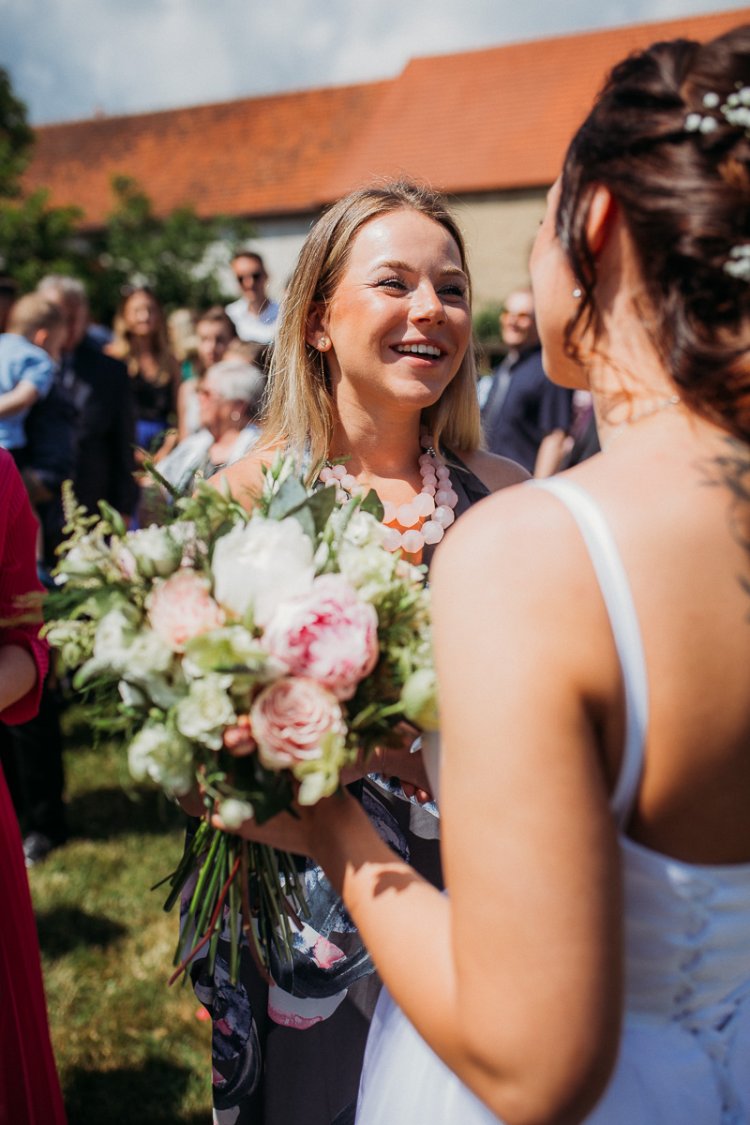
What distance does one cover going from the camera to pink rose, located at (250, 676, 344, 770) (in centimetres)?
133

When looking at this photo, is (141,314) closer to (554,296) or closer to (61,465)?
(61,465)

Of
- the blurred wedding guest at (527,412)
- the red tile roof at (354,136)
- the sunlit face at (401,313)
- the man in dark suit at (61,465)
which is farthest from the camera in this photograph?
the red tile roof at (354,136)

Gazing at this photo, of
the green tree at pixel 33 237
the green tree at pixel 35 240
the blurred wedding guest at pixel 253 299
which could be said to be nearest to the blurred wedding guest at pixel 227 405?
the blurred wedding guest at pixel 253 299

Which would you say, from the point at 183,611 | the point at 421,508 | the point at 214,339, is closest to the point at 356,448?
the point at 421,508

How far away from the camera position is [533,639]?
1064 mm

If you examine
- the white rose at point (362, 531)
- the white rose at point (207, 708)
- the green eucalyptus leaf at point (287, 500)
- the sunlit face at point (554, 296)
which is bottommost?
the white rose at point (207, 708)

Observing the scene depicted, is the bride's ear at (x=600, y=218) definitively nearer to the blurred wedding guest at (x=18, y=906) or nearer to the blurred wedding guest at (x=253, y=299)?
the blurred wedding guest at (x=18, y=906)

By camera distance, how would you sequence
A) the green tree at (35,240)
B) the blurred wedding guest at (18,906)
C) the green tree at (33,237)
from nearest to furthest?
1. the blurred wedding guest at (18,906)
2. the green tree at (33,237)
3. the green tree at (35,240)

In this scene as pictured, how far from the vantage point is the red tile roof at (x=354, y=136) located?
3278 cm

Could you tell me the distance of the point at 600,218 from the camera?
122cm

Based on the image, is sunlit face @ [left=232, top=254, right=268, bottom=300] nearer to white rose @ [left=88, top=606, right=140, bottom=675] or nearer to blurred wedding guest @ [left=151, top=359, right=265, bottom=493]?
blurred wedding guest @ [left=151, top=359, right=265, bottom=493]

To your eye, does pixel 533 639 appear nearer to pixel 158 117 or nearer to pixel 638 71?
pixel 638 71

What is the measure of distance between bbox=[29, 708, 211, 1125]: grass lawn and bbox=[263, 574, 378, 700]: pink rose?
133 centimetres

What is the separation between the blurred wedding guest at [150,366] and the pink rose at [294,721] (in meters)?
6.80
